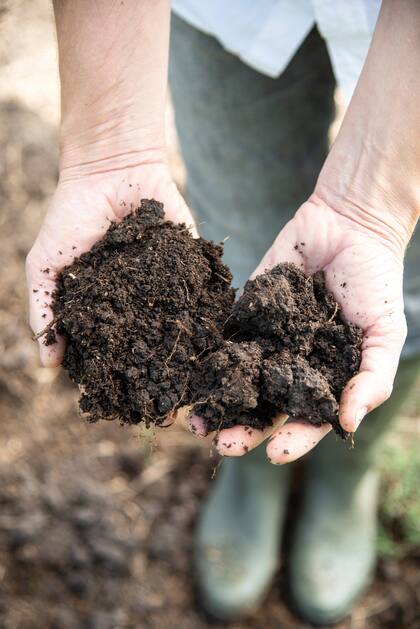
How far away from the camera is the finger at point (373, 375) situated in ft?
4.71

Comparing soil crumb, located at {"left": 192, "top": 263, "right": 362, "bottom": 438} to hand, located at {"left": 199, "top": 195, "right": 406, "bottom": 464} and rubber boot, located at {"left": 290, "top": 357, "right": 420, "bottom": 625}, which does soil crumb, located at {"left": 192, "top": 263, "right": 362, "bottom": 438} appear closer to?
hand, located at {"left": 199, "top": 195, "right": 406, "bottom": 464}

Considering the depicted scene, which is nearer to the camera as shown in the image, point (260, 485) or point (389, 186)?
point (389, 186)

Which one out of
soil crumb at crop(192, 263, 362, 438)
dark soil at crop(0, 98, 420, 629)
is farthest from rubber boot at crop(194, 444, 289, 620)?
soil crumb at crop(192, 263, 362, 438)

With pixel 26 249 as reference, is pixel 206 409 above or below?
above

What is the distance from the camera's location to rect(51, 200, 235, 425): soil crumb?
161cm

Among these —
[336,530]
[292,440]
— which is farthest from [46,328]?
[336,530]

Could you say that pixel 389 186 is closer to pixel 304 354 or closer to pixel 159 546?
pixel 304 354

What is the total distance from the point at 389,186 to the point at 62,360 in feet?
3.35

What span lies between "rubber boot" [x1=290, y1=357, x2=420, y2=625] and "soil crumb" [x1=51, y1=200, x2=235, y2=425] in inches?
44.2

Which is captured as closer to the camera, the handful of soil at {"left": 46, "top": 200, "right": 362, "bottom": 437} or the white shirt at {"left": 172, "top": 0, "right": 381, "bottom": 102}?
the handful of soil at {"left": 46, "top": 200, "right": 362, "bottom": 437}

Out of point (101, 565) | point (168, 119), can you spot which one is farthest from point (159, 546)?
point (168, 119)

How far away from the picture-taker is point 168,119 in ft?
15.0

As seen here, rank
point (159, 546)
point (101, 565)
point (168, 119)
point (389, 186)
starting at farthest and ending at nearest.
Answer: point (168, 119), point (159, 546), point (101, 565), point (389, 186)

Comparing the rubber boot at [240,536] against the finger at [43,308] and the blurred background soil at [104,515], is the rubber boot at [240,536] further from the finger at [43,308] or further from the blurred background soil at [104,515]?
the finger at [43,308]
